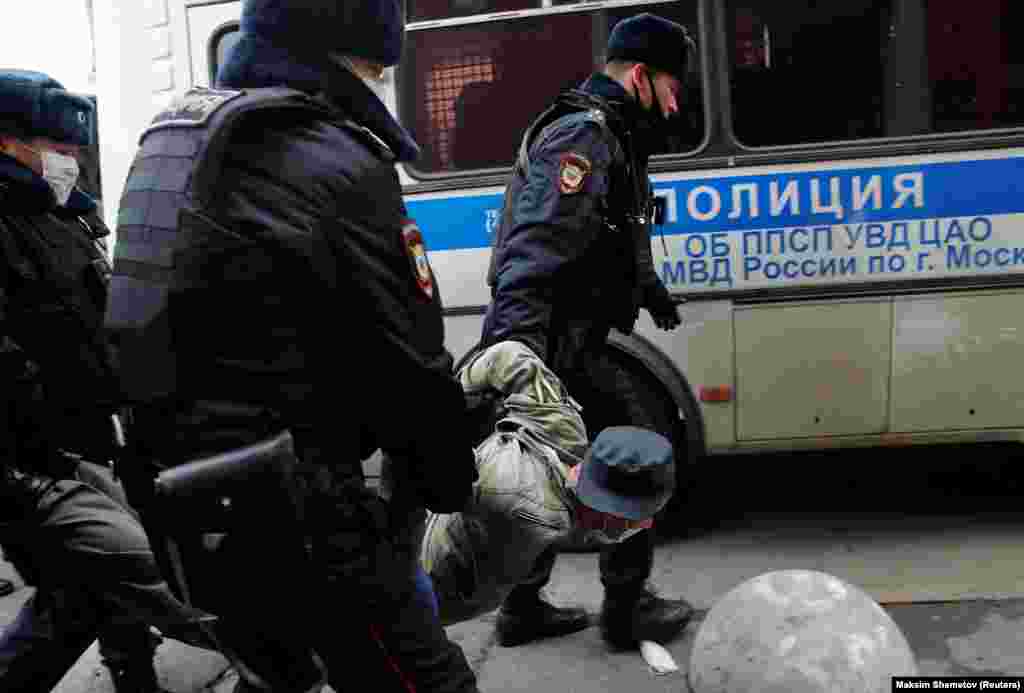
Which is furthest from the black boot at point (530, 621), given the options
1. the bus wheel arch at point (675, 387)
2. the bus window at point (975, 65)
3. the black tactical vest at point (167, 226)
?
the bus window at point (975, 65)

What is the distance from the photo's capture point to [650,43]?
143 inches

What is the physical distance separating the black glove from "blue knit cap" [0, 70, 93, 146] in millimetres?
1850

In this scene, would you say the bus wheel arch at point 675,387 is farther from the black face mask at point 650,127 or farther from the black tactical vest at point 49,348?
the black tactical vest at point 49,348

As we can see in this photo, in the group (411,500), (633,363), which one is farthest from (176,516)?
(633,363)

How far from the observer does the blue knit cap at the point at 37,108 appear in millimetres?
3213

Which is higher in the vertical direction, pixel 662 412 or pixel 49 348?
pixel 49 348

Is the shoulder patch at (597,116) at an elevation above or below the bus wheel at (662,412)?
above

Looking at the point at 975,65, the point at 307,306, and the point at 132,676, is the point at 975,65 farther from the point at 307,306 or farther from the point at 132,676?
the point at 132,676

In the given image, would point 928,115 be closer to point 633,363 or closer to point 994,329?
point 994,329

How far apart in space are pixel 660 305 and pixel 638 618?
1.06m

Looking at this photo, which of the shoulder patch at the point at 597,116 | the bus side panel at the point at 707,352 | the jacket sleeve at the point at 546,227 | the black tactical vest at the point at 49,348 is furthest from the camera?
the bus side panel at the point at 707,352

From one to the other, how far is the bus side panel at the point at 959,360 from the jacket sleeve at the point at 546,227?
1928 mm

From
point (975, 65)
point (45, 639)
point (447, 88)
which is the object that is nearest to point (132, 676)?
point (45, 639)

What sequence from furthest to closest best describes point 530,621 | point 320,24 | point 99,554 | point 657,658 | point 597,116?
1. point 530,621
2. point 657,658
3. point 597,116
4. point 99,554
5. point 320,24
